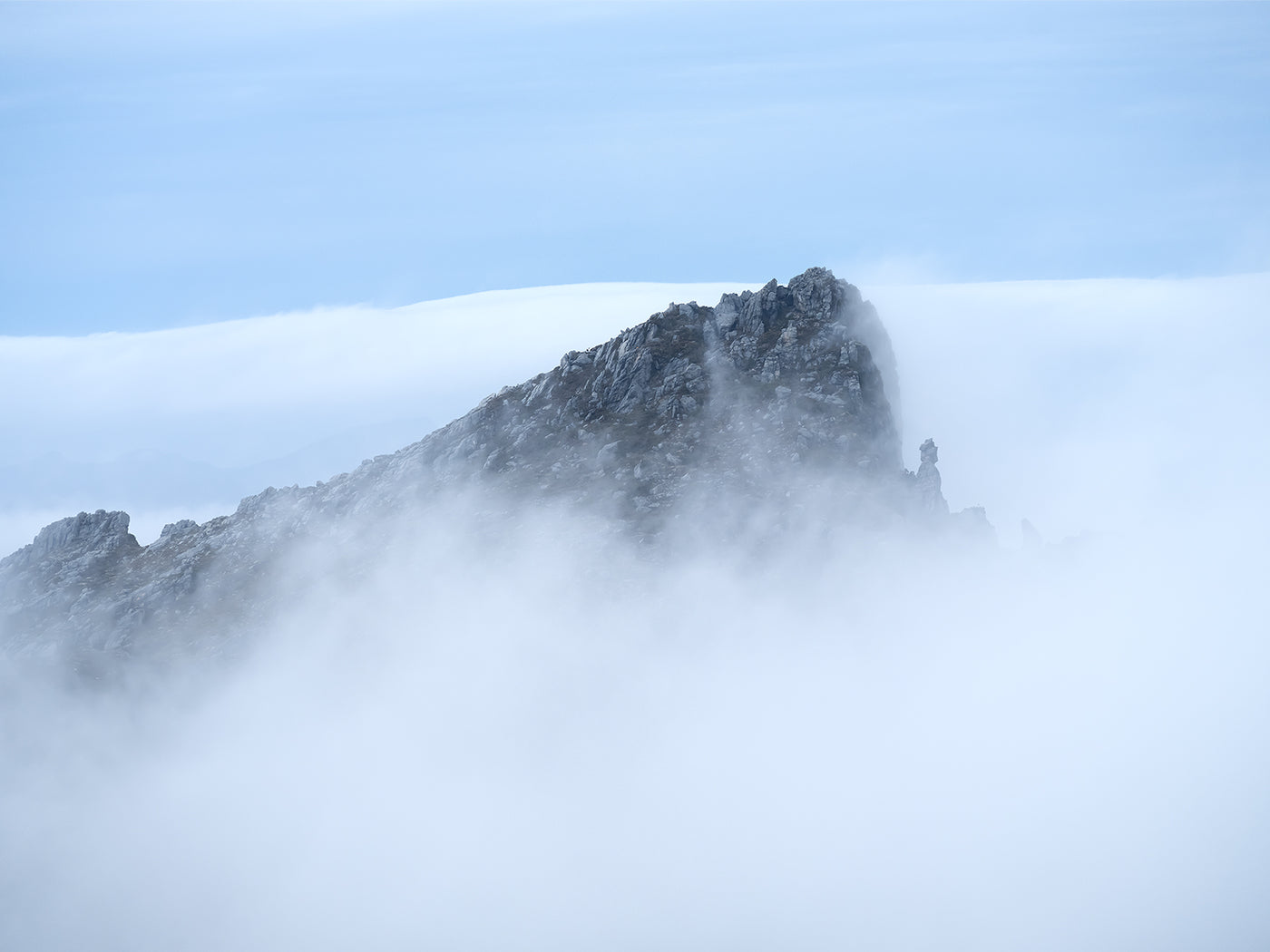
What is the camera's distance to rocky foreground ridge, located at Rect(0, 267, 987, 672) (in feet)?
→ 451

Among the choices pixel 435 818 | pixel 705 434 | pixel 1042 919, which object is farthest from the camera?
pixel 1042 919

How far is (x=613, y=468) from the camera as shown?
141 m

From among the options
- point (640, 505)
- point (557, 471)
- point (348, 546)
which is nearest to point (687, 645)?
point (640, 505)

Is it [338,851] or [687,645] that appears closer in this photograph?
[687,645]

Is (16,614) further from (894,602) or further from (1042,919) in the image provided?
(1042,919)

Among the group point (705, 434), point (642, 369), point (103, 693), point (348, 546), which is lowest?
point (103, 693)

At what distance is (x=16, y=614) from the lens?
148500mm

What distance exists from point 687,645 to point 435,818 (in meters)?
53.0

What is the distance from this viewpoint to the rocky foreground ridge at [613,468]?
137375 mm

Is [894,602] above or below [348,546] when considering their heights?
below

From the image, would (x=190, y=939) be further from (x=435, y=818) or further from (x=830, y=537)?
(x=830, y=537)

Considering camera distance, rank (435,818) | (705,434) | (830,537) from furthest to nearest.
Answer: (435,818), (705,434), (830,537)

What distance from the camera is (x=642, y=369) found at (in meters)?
148

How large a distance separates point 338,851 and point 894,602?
301ft
